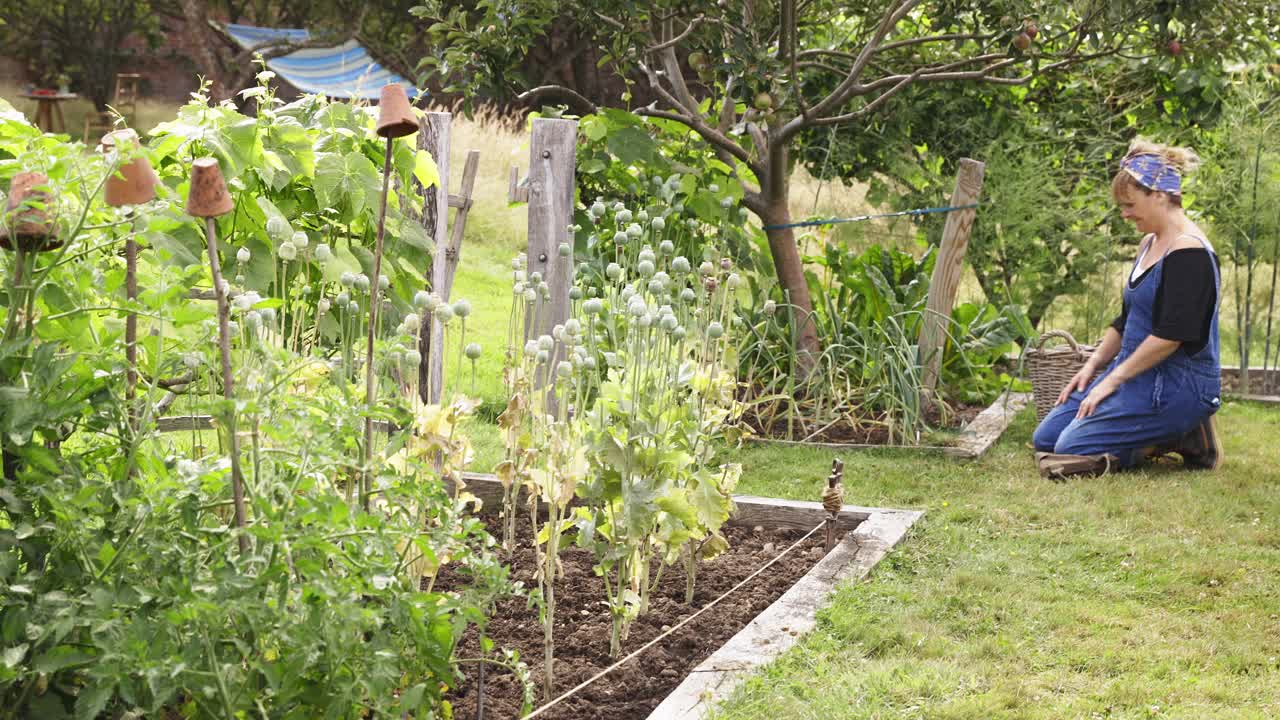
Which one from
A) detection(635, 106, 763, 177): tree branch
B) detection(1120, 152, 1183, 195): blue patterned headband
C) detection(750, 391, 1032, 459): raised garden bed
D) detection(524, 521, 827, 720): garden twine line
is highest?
detection(635, 106, 763, 177): tree branch

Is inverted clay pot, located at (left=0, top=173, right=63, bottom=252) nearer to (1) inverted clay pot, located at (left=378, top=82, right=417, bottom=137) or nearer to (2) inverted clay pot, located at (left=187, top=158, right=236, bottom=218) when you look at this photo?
(2) inverted clay pot, located at (left=187, top=158, right=236, bottom=218)

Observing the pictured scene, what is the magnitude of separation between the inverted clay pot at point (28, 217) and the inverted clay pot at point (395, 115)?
0.47m

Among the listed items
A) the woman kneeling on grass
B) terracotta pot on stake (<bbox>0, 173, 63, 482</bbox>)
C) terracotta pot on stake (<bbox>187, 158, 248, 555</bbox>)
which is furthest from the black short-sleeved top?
terracotta pot on stake (<bbox>0, 173, 63, 482</bbox>)

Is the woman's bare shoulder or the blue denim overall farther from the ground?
the woman's bare shoulder

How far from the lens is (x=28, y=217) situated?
155cm

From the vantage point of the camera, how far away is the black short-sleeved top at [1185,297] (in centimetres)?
448

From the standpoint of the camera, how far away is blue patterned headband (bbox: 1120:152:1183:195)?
453cm

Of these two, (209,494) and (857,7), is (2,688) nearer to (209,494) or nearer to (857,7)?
(209,494)

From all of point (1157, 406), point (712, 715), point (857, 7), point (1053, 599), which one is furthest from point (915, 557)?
point (857, 7)

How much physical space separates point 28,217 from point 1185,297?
408 centimetres

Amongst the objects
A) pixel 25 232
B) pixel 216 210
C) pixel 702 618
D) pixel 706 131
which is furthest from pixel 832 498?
pixel 706 131

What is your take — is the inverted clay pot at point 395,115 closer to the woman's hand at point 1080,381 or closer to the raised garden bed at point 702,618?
the raised garden bed at point 702,618

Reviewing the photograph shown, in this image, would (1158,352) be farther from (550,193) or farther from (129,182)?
(129,182)

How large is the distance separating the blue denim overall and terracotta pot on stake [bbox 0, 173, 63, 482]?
13.0ft
